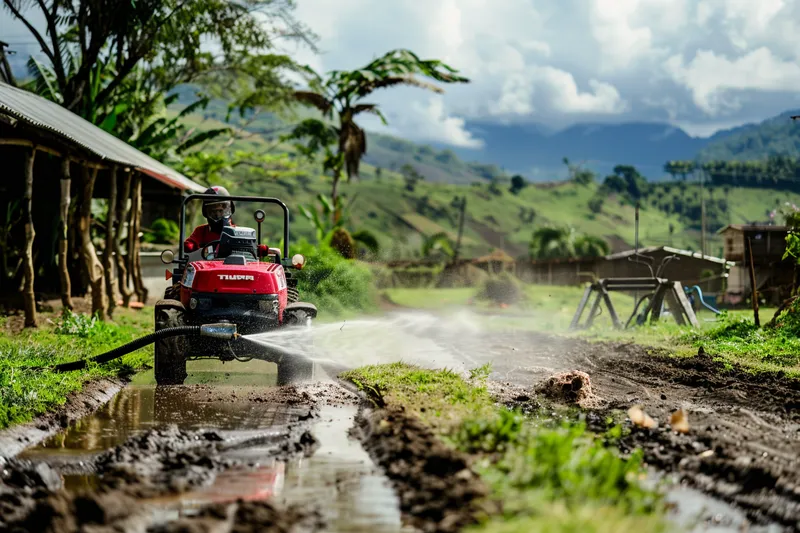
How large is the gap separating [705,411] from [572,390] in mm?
1445

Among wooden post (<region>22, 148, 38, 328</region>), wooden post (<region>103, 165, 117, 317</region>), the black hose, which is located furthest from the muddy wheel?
wooden post (<region>103, 165, 117, 317</region>)

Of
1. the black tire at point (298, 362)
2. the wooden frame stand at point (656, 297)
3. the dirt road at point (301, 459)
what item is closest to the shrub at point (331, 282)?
the wooden frame stand at point (656, 297)

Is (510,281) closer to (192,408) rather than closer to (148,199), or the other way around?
(148,199)

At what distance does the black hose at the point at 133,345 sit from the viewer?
33.2 feet

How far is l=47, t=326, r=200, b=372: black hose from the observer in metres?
10.1

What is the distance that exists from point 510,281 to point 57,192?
2295 centimetres

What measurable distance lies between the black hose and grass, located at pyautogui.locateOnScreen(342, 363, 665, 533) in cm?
352

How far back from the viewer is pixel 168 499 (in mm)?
5578

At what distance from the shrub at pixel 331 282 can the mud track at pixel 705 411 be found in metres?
7.24

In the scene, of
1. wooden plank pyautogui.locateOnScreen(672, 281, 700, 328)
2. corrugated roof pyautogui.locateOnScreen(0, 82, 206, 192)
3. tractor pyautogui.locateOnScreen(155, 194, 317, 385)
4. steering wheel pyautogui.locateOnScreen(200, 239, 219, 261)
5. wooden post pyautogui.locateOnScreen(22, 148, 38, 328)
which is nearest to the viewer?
tractor pyautogui.locateOnScreen(155, 194, 317, 385)

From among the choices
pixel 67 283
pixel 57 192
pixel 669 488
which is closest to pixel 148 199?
pixel 57 192

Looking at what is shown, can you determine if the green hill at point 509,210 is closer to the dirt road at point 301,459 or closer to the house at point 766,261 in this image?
the house at point 766,261

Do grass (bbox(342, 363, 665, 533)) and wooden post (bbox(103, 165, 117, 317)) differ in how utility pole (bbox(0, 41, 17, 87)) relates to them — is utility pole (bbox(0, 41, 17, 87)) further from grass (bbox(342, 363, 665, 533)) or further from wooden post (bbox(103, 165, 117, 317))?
grass (bbox(342, 363, 665, 533))

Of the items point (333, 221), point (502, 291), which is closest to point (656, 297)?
point (333, 221)
